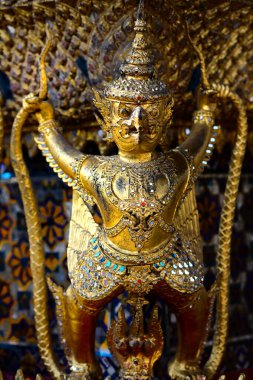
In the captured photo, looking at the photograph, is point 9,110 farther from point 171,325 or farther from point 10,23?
point 171,325

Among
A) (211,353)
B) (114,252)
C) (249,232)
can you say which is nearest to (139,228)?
(114,252)

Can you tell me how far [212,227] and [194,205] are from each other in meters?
0.38

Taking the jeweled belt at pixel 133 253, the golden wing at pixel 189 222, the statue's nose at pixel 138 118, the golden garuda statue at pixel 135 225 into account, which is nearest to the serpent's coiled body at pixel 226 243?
the golden garuda statue at pixel 135 225

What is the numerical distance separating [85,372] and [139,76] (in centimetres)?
67

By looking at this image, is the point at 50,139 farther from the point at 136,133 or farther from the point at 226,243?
the point at 226,243

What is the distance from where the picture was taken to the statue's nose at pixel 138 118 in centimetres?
264

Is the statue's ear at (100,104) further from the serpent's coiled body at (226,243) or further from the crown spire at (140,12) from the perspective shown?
the serpent's coiled body at (226,243)

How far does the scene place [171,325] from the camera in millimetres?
3148

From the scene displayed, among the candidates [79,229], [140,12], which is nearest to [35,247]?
[79,229]

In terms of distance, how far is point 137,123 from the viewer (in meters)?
2.64

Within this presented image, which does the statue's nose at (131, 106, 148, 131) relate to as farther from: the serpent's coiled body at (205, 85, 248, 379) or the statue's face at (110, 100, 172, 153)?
the serpent's coiled body at (205, 85, 248, 379)

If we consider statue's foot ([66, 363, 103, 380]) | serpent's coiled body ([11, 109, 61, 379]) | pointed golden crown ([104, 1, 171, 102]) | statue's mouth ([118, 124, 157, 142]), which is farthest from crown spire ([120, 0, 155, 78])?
statue's foot ([66, 363, 103, 380])

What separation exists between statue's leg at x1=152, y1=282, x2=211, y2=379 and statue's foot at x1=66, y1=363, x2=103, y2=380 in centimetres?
17

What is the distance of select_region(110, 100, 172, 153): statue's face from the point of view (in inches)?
104
